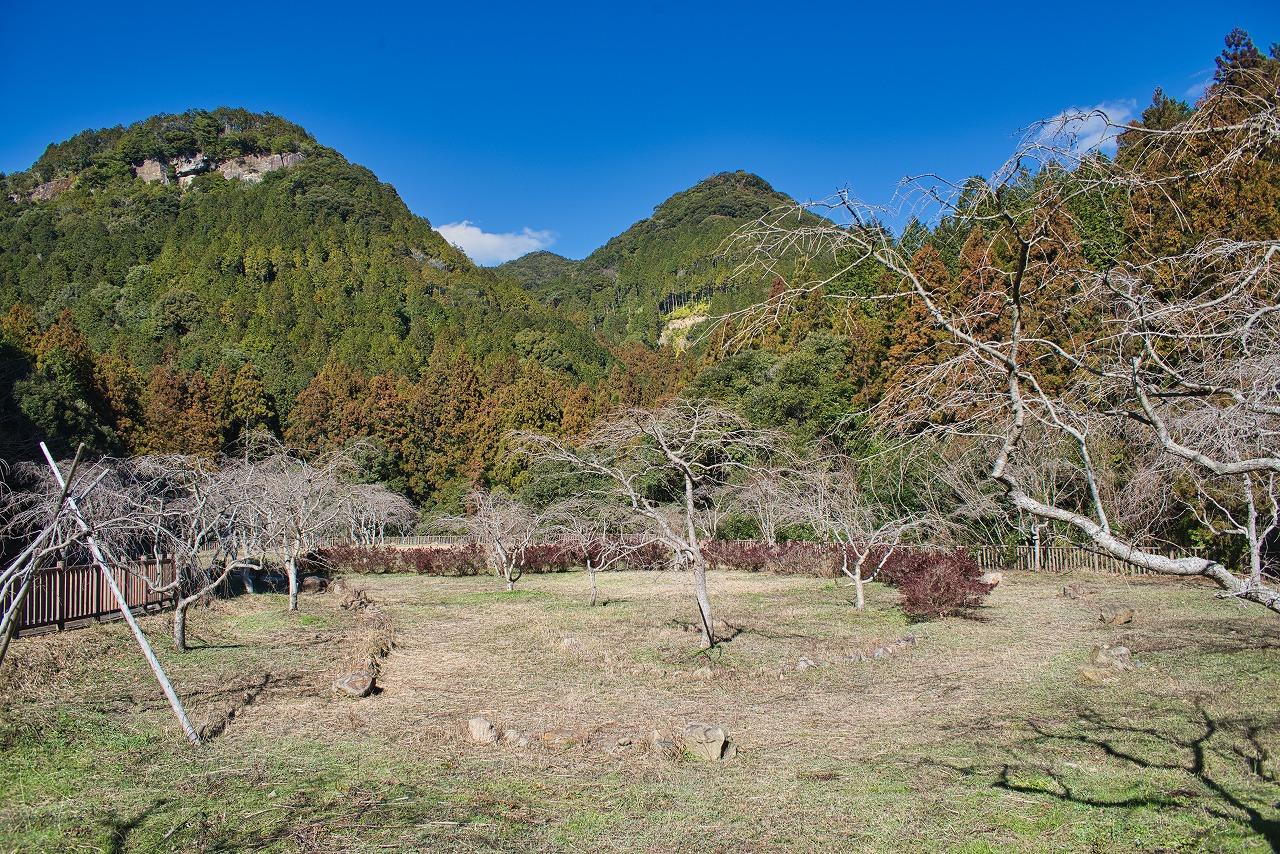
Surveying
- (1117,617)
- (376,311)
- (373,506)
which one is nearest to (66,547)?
(1117,617)

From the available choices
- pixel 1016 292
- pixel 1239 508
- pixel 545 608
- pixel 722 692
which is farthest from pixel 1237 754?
pixel 545 608

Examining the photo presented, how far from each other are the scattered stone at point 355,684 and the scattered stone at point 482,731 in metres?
2.68

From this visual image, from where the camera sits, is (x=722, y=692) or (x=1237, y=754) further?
(x=722, y=692)

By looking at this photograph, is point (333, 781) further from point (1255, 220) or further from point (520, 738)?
point (1255, 220)

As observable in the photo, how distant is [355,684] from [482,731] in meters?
3.02

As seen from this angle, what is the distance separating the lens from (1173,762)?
614 cm

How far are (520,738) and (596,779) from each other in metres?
1.31

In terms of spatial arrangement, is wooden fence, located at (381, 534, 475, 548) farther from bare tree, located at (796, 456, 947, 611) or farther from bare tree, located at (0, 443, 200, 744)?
bare tree, located at (0, 443, 200, 744)

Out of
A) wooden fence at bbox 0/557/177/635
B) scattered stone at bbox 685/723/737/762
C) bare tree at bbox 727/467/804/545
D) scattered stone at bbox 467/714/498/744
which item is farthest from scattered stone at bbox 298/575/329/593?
scattered stone at bbox 685/723/737/762

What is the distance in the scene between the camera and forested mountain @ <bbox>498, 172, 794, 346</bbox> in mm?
88062

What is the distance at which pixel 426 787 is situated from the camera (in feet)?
20.4

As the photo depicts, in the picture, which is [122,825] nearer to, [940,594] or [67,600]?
[67,600]

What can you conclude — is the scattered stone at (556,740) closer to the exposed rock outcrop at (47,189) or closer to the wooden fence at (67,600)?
the wooden fence at (67,600)

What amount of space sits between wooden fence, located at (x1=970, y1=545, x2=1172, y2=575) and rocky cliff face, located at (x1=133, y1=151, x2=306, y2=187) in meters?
125
